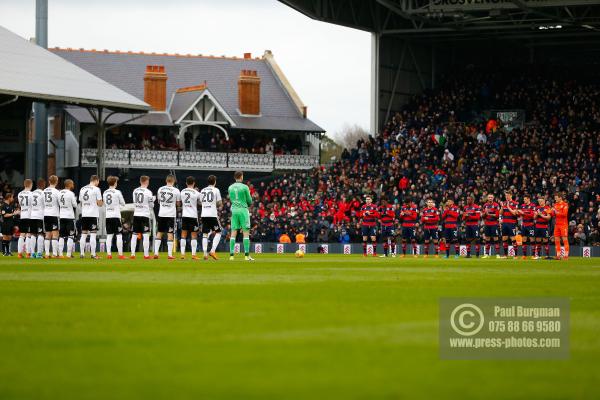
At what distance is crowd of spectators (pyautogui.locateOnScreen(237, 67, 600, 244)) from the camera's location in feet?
173

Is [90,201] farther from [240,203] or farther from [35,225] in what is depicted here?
[240,203]

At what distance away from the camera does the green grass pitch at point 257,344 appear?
862cm

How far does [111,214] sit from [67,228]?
1.45 meters

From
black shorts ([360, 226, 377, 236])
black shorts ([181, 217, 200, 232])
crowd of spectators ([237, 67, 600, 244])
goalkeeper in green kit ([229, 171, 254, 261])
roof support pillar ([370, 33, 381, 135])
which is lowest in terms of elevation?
black shorts ([360, 226, 377, 236])

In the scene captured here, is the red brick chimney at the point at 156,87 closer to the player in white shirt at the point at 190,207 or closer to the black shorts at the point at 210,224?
the player in white shirt at the point at 190,207

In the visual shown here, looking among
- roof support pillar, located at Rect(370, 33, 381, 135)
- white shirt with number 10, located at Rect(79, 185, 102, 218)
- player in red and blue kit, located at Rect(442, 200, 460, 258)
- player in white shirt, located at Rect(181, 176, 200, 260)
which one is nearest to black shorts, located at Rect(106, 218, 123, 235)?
white shirt with number 10, located at Rect(79, 185, 102, 218)

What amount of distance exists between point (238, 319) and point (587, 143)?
43.9 meters

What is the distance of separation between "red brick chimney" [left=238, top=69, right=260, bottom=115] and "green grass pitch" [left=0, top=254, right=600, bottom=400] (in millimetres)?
61592

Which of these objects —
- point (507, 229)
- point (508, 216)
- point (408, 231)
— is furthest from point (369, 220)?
point (508, 216)

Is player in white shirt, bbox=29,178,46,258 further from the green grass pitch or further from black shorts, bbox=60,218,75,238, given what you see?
the green grass pitch

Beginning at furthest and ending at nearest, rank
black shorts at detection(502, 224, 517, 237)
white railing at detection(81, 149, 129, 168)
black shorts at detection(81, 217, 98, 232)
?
1. white railing at detection(81, 149, 129, 168)
2. black shorts at detection(502, 224, 517, 237)
3. black shorts at detection(81, 217, 98, 232)

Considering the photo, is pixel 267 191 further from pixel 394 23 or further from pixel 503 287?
pixel 503 287

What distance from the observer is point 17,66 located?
179 ft

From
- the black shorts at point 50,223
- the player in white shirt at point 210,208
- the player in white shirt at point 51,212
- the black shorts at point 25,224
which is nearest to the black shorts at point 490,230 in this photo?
the player in white shirt at point 210,208
